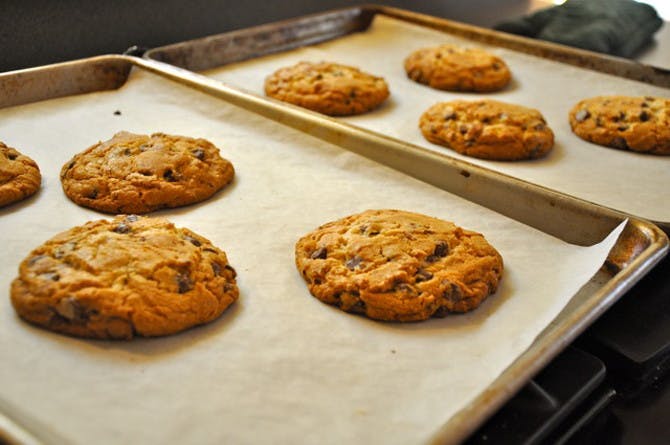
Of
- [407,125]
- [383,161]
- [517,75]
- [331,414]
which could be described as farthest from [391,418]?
[517,75]

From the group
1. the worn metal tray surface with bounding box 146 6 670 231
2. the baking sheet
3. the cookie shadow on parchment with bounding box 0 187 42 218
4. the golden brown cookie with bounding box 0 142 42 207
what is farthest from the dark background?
the cookie shadow on parchment with bounding box 0 187 42 218

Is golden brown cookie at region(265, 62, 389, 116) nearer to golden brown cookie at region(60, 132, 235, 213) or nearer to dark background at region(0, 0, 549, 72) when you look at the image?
dark background at region(0, 0, 549, 72)

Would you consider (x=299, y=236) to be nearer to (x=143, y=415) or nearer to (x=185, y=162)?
(x=185, y=162)

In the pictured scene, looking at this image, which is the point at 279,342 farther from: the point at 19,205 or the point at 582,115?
the point at 582,115

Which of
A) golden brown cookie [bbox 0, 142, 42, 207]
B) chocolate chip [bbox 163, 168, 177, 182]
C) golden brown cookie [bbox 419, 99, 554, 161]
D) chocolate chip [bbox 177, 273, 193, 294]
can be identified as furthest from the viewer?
Result: golden brown cookie [bbox 419, 99, 554, 161]

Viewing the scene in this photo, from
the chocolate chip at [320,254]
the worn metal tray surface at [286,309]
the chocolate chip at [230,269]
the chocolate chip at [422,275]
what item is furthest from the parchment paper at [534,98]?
the chocolate chip at [230,269]

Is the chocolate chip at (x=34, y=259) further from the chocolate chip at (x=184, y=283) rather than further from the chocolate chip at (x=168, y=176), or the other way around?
the chocolate chip at (x=168, y=176)
